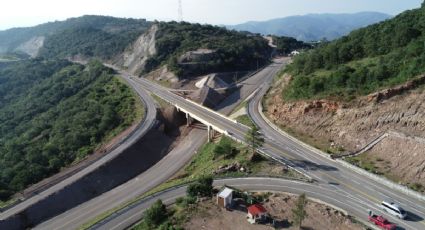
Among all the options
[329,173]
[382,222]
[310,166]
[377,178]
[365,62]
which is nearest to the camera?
[382,222]

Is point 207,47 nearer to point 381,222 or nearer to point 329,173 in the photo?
point 329,173

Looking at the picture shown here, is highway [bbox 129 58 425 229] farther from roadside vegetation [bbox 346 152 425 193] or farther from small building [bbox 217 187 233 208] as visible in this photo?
small building [bbox 217 187 233 208]

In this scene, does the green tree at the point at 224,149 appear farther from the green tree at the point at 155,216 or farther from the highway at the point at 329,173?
the green tree at the point at 155,216

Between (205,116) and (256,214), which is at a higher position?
(256,214)

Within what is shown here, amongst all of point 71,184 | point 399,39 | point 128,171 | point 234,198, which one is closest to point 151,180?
point 128,171

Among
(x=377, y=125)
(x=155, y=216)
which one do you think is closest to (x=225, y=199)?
(x=155, y=216)

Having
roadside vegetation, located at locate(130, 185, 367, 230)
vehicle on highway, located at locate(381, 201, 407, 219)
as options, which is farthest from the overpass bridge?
vehicle on highway, located at locate(381, 201, 407, 219)

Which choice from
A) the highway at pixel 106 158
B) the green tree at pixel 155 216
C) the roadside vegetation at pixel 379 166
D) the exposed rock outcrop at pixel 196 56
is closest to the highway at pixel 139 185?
the highway at pixel 106 158
